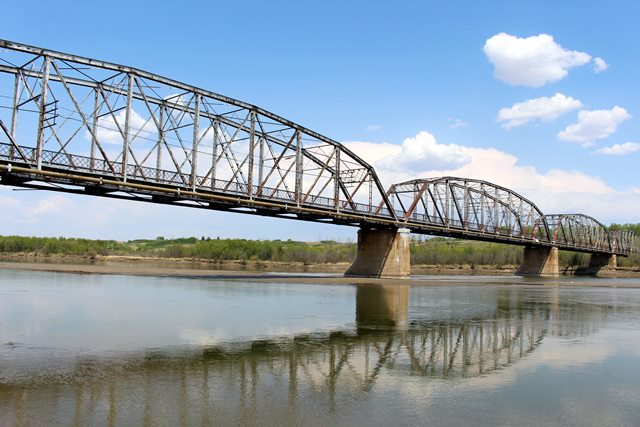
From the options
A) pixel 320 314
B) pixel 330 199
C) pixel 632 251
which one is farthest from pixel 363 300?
pixel 632 251

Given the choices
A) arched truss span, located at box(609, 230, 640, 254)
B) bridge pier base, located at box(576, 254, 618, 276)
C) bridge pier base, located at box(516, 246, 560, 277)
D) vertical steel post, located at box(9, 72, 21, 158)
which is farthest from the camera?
arched truss span, located at box(609, 230, 640, 254)

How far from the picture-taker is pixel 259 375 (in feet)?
41.8

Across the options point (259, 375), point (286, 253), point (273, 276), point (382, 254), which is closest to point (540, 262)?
point (382, 254)

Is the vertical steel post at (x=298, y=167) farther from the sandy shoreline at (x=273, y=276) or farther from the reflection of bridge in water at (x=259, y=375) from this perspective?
the reflection of bridge in water at (x=259, y=375)

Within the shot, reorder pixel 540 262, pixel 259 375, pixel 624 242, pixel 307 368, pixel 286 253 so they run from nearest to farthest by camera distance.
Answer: pixel 259 375 → pixel 307 368 → pixel 540 262 → pixel 286 253 → pixel 624 242

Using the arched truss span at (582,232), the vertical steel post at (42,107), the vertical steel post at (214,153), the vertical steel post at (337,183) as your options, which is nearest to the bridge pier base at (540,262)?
the arched truss span at (582,232)

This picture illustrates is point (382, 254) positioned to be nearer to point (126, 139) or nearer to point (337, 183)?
point (337, 183)

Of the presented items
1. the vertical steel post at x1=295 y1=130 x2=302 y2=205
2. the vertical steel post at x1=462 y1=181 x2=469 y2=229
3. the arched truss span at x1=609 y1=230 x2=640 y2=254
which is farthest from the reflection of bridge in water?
the arched truss span at x1=609 y1=230 x2=640 y2=254

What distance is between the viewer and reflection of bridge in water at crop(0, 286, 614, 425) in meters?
9.69

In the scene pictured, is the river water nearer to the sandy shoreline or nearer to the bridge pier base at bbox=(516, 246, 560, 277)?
the sandy shoreline

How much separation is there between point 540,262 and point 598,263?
5129cm

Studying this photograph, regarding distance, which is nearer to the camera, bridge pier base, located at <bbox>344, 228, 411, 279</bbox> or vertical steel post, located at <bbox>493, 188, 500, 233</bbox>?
bridge pier base, located at <bbox>344, 228, 411, 279</bbox>

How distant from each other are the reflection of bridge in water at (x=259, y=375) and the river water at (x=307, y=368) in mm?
43

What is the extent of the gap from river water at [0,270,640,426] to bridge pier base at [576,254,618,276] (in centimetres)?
15950
